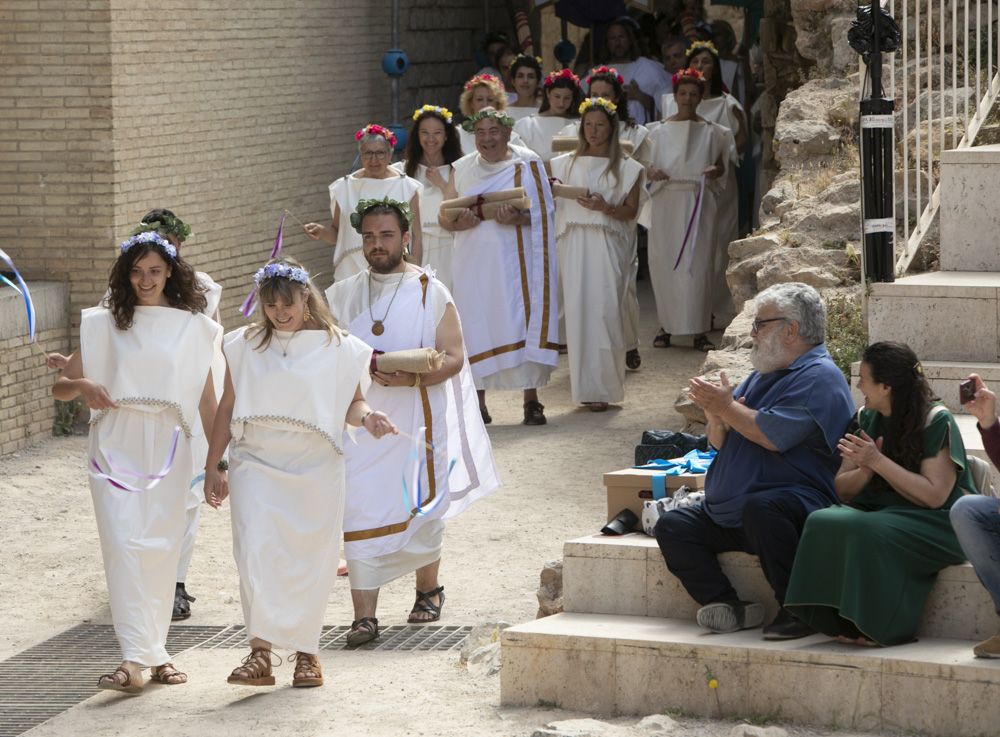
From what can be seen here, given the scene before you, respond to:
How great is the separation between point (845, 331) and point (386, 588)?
8.38 feet

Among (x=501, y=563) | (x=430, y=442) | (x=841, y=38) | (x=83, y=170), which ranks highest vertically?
(x=841, y=38)

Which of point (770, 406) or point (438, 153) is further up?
point (438, 153)

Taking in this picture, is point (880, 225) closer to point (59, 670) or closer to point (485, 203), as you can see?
point (59, 670)

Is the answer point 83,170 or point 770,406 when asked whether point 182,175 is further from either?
point 770,406

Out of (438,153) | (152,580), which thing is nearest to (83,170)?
(438,153)

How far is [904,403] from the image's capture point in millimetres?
6074

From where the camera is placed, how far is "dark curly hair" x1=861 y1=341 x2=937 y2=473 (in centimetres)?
606

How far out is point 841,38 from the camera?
13.4 meters

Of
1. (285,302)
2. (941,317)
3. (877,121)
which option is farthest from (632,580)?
(877,121)

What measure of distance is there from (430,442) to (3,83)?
5.69m

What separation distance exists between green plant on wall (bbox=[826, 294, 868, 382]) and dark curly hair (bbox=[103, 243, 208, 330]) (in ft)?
9.26

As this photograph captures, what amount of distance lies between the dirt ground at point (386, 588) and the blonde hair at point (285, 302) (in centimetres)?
137

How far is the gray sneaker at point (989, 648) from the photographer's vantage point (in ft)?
19.1

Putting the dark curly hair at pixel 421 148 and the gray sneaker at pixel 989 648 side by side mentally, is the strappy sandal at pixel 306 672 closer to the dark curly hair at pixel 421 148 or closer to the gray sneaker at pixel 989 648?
the gray sneaker at pixel 989 648
